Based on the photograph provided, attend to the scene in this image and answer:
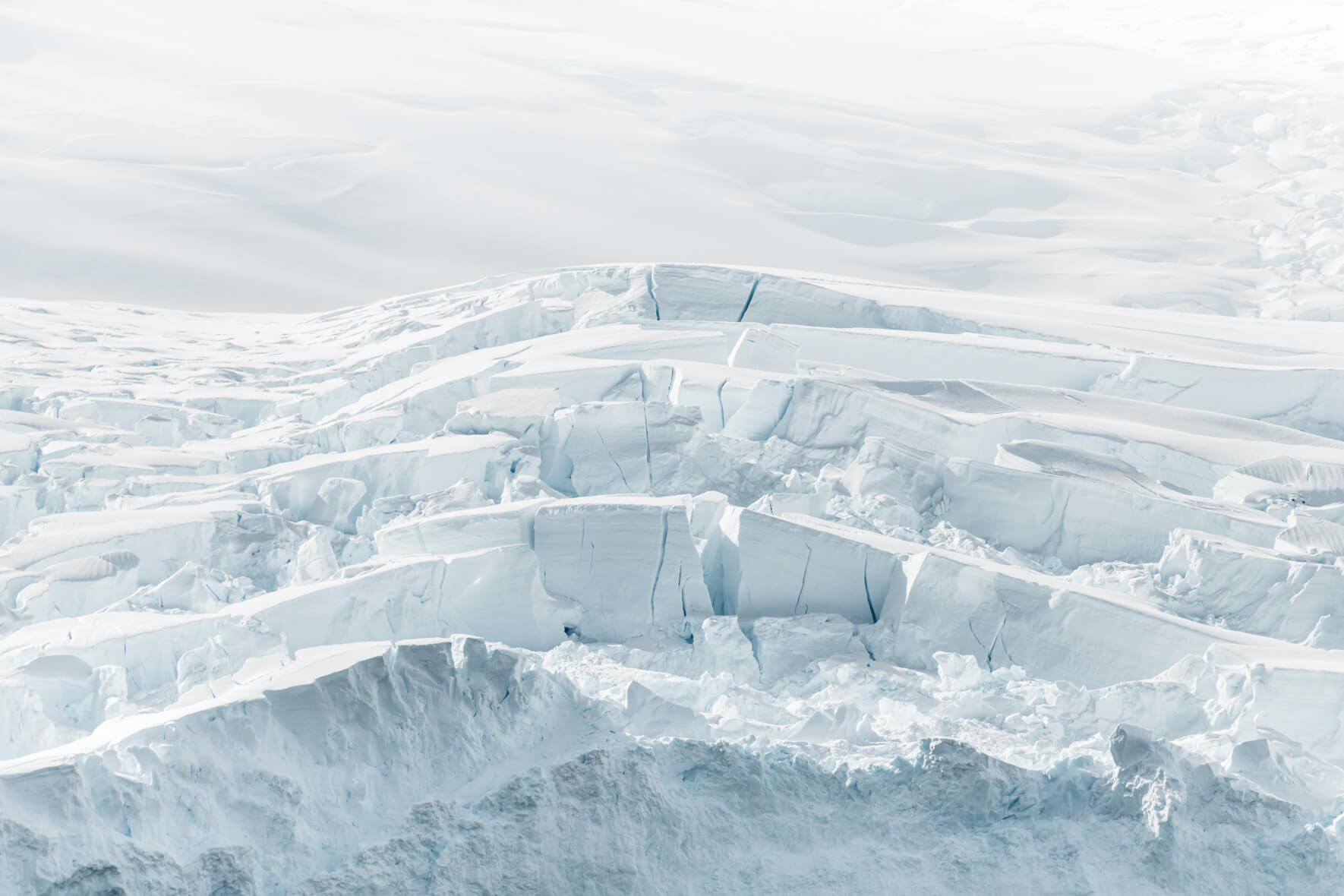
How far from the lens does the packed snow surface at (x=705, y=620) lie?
2826mm

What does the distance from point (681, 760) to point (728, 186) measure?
1506cm

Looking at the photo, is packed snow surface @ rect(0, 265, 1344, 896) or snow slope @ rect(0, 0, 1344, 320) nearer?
packed snow surface @ rect(0, 265, 1344, 896)

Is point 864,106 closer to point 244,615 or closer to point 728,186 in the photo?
point 728,186

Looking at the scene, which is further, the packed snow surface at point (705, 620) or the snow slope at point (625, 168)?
the snow slope at point (625, 168)

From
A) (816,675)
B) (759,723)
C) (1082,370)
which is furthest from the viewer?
(1082,370)

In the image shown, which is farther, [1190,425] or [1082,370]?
[1082,370]

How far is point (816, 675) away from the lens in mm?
3572

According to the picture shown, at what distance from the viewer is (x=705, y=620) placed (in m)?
3.81

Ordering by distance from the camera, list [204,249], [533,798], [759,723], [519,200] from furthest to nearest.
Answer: [519,200] < [204,249] < [759,723] < [533,798]

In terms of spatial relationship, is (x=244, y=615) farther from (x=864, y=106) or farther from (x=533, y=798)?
(x=864, y=106)

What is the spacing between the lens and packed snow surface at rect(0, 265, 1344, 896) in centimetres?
283

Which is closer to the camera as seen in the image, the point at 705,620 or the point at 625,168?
the point at 705,620

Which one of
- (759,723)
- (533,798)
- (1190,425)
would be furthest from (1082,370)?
(533,798)

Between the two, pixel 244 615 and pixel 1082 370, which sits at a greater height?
pixel 1082 370
